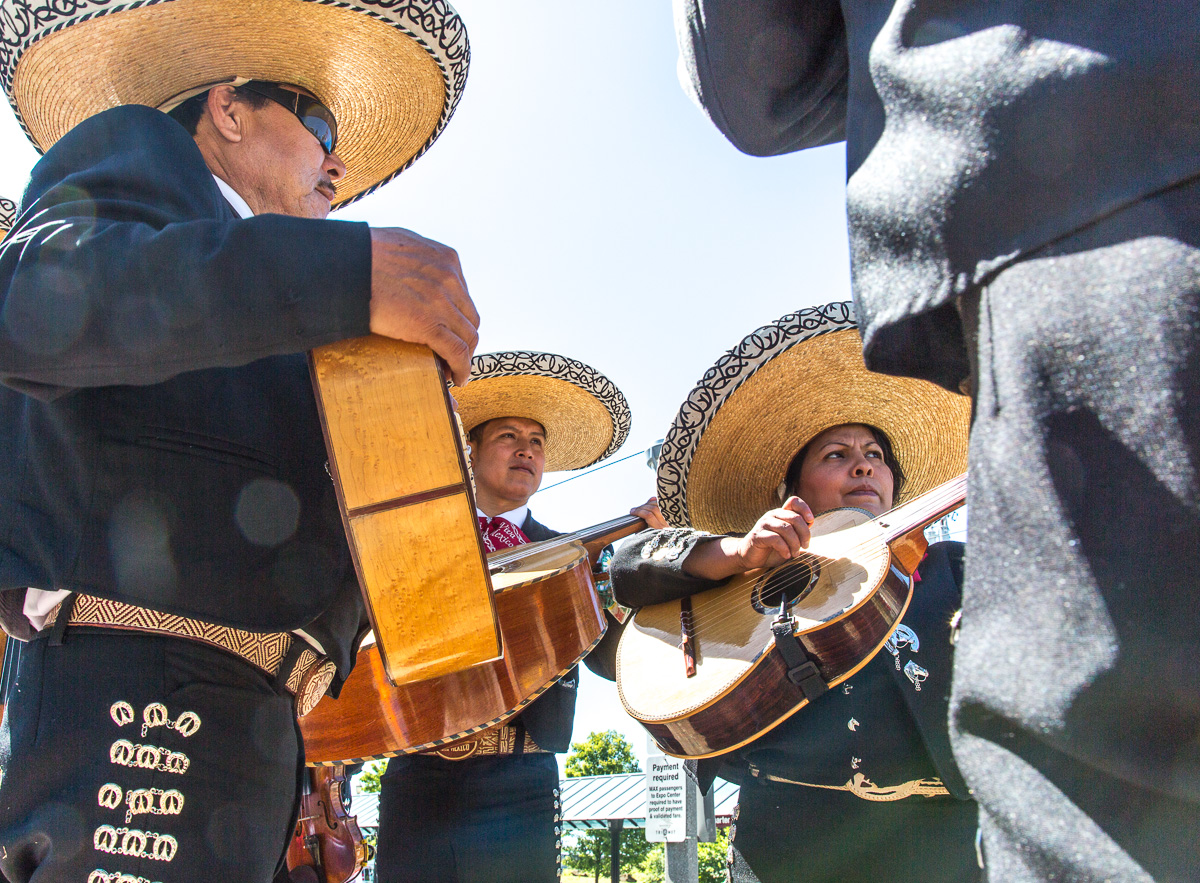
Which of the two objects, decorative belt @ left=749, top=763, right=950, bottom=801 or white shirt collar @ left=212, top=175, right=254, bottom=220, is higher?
white shirt collar @ left=212, top=175, right=254, bottom=220

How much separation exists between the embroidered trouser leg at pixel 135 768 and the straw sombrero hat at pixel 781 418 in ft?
7.12

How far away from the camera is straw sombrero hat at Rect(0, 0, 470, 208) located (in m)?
2.12

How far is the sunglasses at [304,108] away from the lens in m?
2.20

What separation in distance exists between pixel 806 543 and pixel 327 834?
2359 millimetres

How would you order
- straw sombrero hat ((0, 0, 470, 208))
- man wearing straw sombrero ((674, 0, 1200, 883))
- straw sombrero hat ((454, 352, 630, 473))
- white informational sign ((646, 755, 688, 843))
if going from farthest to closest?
white informational sign ((646, 755, 688, 843)) < straw sombrero hat ((454, 352, 630, 473)) < straw sombrero hat ((0, 0, 470, 208)) < man wearing straw sombrero ((674, 0, 1200, 883))

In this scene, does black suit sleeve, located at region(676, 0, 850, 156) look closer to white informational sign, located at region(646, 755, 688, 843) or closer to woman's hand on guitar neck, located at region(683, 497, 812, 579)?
woman's hand on guitar neck, located at region(683, 497, 812, 579)

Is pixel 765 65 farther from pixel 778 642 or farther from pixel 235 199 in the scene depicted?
pixel 778 642

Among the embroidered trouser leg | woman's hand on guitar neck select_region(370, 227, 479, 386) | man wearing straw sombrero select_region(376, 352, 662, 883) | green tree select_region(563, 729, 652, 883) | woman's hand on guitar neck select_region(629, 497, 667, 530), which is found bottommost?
green tree select_region(563, 729, 652, 883)

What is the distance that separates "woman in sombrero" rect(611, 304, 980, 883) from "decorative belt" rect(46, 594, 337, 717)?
1406mm

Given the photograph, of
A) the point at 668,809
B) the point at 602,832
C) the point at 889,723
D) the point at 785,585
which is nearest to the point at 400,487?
the point at 785,585

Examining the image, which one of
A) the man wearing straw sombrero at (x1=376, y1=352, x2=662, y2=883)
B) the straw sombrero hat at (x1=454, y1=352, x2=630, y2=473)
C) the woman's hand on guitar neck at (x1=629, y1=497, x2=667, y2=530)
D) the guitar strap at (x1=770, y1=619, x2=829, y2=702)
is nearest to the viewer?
the guitar strap at (x1=770, y1=619, x2=829, y2=702)

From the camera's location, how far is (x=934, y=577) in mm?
2738

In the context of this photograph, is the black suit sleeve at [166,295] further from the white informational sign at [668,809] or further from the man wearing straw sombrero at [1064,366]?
the white informational sign at [668,809]

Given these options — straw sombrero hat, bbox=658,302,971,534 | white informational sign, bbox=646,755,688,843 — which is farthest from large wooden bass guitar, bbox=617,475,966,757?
white informational sign, bbox=646,755,688,843
